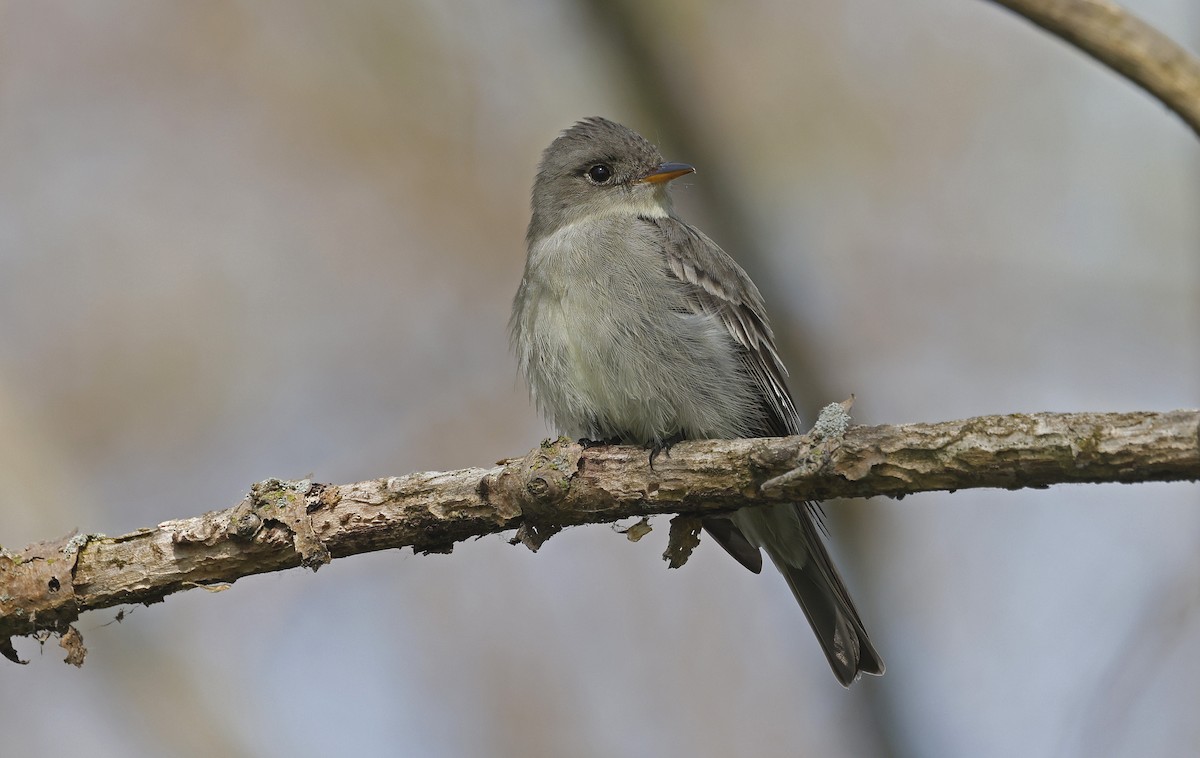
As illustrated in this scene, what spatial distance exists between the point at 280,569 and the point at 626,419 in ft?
6.80

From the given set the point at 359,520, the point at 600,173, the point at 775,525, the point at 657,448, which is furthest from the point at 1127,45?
the point at 600,173

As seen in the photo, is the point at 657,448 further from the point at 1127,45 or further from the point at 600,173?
the point at 600,173

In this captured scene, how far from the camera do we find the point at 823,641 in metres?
6.44

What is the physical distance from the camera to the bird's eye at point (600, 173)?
7.66 metres

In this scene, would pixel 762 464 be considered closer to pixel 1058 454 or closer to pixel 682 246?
pixel 1058 454

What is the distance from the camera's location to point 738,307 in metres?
6.75

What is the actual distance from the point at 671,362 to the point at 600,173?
6.60 ft

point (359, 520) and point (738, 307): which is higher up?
point (738, 307)

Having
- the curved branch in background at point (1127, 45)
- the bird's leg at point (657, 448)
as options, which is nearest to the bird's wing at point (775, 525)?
the bird's leg at point (657, 448)

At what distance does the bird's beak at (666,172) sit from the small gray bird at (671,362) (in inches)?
17.9

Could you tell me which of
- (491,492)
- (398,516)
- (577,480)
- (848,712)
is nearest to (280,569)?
(398,516)

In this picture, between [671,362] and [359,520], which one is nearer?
[359,520]

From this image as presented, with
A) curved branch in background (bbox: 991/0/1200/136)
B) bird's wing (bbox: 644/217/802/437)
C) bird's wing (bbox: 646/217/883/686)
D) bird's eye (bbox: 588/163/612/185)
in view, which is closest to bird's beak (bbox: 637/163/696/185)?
bird's eye (bbox: 588/163/612/185)

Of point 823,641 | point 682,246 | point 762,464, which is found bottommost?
point 823,641
